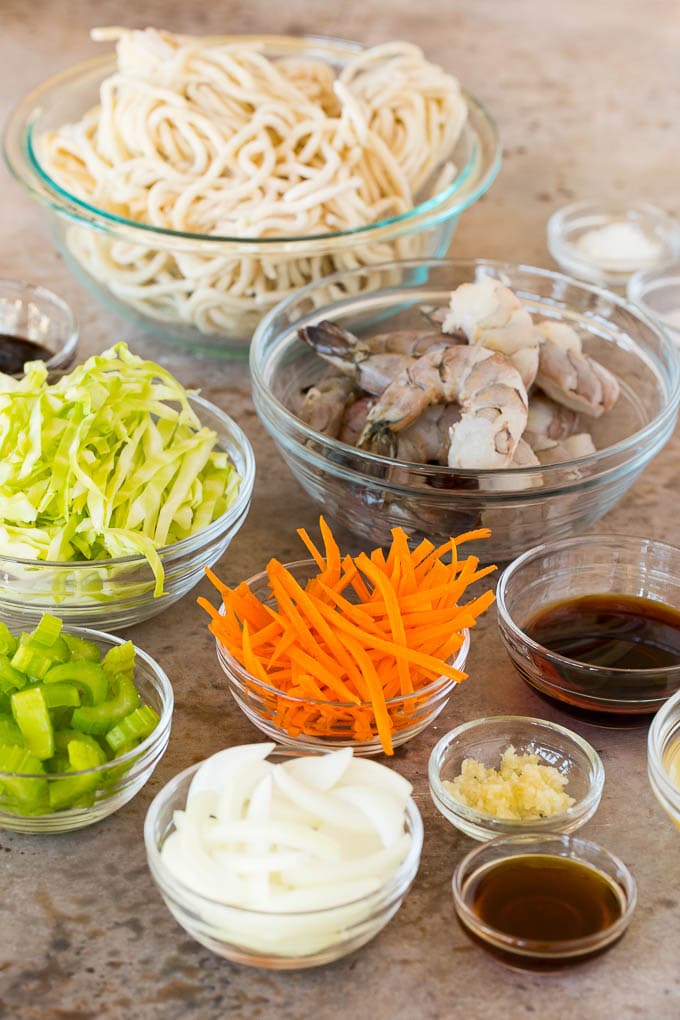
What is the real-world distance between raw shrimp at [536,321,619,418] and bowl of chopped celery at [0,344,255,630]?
518 mm

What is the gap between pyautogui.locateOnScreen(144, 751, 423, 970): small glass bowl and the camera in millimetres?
1224

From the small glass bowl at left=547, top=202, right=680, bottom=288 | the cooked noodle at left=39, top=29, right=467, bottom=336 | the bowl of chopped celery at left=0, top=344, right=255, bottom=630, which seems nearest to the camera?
the bowl of chopped celery at left=0, top=344, right=255, bottom=630

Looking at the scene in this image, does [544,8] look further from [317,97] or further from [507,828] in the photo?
[507,828]

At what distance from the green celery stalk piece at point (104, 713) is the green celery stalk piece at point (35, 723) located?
1.9 inches

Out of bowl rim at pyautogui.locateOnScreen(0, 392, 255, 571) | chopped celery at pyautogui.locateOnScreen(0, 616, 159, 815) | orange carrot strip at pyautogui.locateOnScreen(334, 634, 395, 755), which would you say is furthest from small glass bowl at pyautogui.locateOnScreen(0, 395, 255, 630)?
orange carrot strip at pyautogui.locateOnScreen(334, 634, 395, 755)

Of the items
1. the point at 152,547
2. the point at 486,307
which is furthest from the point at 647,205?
the point at 152,547

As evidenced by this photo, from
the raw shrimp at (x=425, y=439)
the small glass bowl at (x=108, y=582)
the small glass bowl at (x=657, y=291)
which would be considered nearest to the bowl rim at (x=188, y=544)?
the small glass bowl at (x=108, y=582)

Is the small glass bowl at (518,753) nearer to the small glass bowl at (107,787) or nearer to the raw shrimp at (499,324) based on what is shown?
the small glass bowl at (107,787)

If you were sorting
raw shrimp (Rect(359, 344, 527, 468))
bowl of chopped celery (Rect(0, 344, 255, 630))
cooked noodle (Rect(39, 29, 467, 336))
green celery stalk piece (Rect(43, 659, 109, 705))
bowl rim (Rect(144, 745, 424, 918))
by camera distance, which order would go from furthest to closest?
cooked noodle (Rect(39, 29, 467, 336)) → raw shrimp (Rect(359, 344, 527, 468)) → bowl of chopped celery (Rect(0, 344, 255, 630)) → green celery stalk piece (Rect(43, 659, 109, 705)) → bowl rim (Rect(144, 745, 424, 918))

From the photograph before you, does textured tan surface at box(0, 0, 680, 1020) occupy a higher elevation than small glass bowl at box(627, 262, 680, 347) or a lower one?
lower

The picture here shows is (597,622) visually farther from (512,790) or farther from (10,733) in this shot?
(10,733)

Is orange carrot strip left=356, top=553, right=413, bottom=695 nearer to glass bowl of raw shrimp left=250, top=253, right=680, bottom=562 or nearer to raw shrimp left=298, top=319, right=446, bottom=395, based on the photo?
glass bowl of raw shrimp left=250, top=253, right=680, bottom=562

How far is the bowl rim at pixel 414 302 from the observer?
177 centimetres

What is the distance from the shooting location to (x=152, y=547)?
65.6 inches
